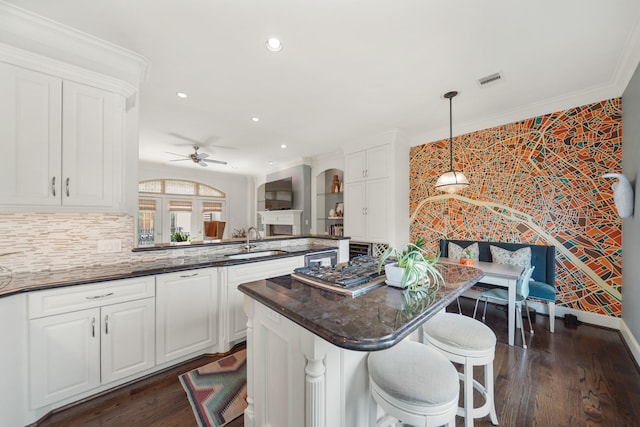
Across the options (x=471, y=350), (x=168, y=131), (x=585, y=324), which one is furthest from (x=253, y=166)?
(x=585, y=324)

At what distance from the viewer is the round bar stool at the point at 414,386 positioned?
92cm

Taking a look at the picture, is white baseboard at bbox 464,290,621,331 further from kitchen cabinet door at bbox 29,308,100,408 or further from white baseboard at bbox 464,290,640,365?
kitchen cabinet door at bbox 29,308,100,408

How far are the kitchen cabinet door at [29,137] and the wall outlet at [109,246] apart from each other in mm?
518

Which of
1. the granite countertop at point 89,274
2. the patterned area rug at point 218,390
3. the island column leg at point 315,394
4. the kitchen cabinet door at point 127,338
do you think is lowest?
the patterned area rug at point 218,390

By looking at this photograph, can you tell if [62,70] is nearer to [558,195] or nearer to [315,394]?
[315,394]

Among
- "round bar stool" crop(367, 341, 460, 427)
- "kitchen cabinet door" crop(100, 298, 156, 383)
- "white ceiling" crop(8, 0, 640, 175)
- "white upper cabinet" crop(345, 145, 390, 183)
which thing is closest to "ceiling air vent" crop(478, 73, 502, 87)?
"white ceiling" crop(8, 0, 640, 175)

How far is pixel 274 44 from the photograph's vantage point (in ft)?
6.36

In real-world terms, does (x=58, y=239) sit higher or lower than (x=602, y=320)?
higher

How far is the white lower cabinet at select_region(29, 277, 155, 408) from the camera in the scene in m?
1.54

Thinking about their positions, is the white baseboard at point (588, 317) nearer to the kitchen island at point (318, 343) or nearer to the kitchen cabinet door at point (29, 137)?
the kitchen island at point (318, 343)

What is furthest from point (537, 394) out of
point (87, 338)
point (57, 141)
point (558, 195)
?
point (57, 141)

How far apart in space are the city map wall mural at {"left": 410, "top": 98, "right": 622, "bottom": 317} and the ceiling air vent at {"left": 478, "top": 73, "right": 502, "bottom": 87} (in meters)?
1.16

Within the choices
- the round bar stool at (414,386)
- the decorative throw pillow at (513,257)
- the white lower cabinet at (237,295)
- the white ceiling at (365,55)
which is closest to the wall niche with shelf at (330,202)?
the white ceiling at (365,55)

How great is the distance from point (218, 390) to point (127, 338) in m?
0.81
